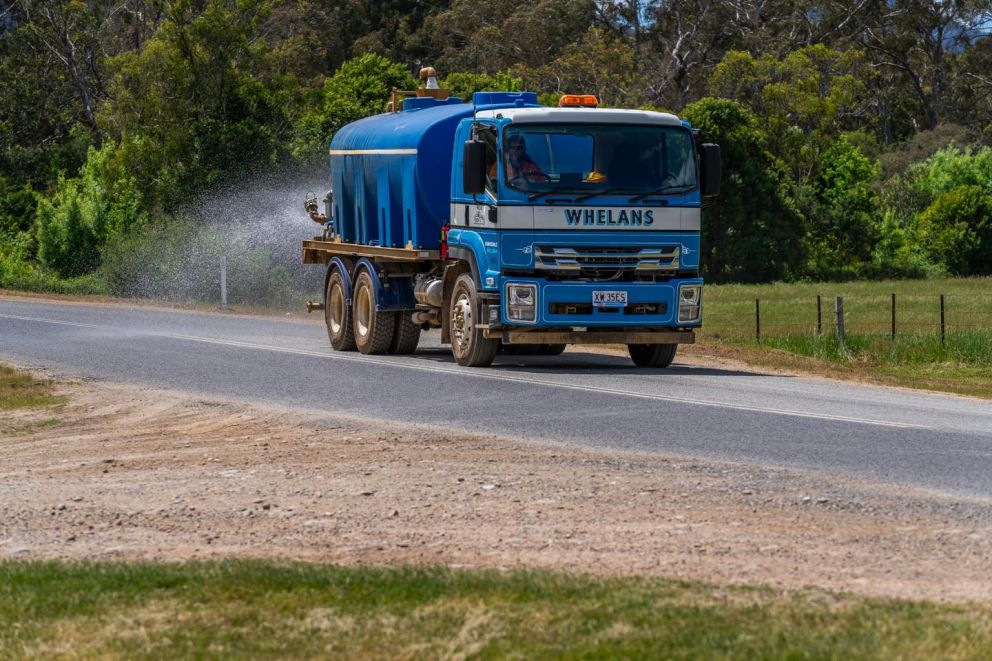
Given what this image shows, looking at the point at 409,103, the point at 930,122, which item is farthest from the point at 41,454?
the point at 930,122

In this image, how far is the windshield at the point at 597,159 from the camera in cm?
1812

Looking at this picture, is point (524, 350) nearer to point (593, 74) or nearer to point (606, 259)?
point (606, 259)

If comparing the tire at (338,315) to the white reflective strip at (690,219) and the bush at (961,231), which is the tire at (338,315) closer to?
the white reflective strip at (690,219)

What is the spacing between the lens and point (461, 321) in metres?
19.5

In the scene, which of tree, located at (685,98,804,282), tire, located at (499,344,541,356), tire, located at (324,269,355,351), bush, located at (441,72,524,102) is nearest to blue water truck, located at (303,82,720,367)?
tire, located at (499,344,541,356)

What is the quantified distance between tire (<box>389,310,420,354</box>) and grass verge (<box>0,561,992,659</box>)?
548 inches

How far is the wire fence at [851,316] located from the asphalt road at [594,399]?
7.43 metres

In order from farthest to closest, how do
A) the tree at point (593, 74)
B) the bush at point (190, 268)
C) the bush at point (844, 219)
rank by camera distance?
1. the tree at point (593, 74)
2. the bush at point (844, 219)
3. the bush at point (190, 268)

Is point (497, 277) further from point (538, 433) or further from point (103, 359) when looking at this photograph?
point (103, 359)

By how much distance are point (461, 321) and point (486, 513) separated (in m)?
9.93

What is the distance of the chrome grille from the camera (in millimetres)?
18156

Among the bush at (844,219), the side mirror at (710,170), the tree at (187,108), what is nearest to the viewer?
the side mirror at (710,170)

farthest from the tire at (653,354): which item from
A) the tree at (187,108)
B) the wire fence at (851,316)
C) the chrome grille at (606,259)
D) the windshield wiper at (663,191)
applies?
the tree at (187,108)

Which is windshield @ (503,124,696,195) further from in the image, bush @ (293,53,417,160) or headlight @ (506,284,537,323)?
bush @ (293,53,417,160)
